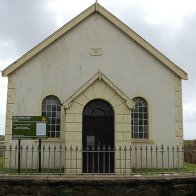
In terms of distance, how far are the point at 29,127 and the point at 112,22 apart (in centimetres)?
699

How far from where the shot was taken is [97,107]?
16797mm

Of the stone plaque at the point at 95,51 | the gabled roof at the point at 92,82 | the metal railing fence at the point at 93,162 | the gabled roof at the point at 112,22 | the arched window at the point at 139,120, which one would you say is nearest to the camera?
the metal railing fence at the point at 93,162

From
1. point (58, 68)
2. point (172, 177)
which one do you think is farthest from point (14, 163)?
point (172, 177)

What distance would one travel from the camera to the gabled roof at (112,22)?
17812 mm

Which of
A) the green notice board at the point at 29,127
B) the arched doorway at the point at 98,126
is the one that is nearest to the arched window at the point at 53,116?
the arched doorway at the point at 98,126

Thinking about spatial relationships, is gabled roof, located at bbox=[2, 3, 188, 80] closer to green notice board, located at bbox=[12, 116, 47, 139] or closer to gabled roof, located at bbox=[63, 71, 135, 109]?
Result: gabled roof, located at bbox=[63, 71, 135, 109]

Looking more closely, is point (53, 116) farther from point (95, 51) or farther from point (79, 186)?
point (79, 186)

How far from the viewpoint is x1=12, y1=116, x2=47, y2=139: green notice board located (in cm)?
1452

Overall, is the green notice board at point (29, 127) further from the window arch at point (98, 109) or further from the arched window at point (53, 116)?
the arched window at point (53, 116)

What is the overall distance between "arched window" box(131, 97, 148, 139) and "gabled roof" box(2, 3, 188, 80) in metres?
2.19

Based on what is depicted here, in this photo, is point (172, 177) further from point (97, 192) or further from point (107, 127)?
point (107, 127)

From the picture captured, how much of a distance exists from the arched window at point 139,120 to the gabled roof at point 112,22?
7.17 feet

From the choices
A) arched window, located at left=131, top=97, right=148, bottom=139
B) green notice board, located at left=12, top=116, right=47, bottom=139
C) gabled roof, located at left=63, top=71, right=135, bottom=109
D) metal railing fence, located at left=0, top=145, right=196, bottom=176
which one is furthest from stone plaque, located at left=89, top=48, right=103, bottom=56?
green notice board, located at left=12, top=116, right=47, bottom=139

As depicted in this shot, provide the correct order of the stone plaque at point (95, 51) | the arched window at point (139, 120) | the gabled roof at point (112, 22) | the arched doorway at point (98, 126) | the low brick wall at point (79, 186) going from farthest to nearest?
the stone plaque at point (95, 51)
the arched window at point (139, 120)
the gabled roof at point (112, 22)
the arched doorway at point (98, 126)
the low brick wall at point (79, 186)
